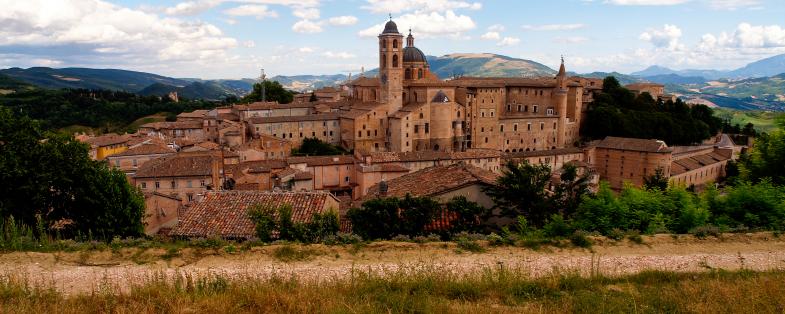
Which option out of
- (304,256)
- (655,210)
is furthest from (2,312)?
(655,210)

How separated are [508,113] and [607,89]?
51.7ft

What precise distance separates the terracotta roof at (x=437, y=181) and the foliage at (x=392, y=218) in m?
2.75

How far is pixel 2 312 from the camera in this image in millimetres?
6305

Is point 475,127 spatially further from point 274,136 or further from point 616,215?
point 616,215

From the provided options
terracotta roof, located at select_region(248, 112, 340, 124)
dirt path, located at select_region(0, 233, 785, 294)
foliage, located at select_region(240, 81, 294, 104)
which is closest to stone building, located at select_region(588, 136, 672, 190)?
terracotta roof, located at select_region(248, 112, 340, 124)

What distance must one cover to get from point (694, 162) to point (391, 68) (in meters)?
31.8

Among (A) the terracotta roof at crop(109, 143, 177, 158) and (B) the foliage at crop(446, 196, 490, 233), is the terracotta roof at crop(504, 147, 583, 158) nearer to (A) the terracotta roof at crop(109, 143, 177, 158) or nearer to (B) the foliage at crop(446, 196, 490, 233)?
(A) the terracotta roof at crop(109, 143, 177, 158)

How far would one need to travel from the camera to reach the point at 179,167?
3616 cm

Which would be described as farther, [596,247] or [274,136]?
[274,136]

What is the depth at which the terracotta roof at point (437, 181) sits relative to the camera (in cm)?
1636

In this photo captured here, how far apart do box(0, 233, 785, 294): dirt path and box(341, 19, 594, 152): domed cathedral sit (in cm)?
4529

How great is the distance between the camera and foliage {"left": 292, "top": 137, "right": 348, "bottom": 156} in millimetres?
53281

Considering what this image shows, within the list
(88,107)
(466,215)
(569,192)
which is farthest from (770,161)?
(88,107)

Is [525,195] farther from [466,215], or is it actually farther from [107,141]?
[107,141]
